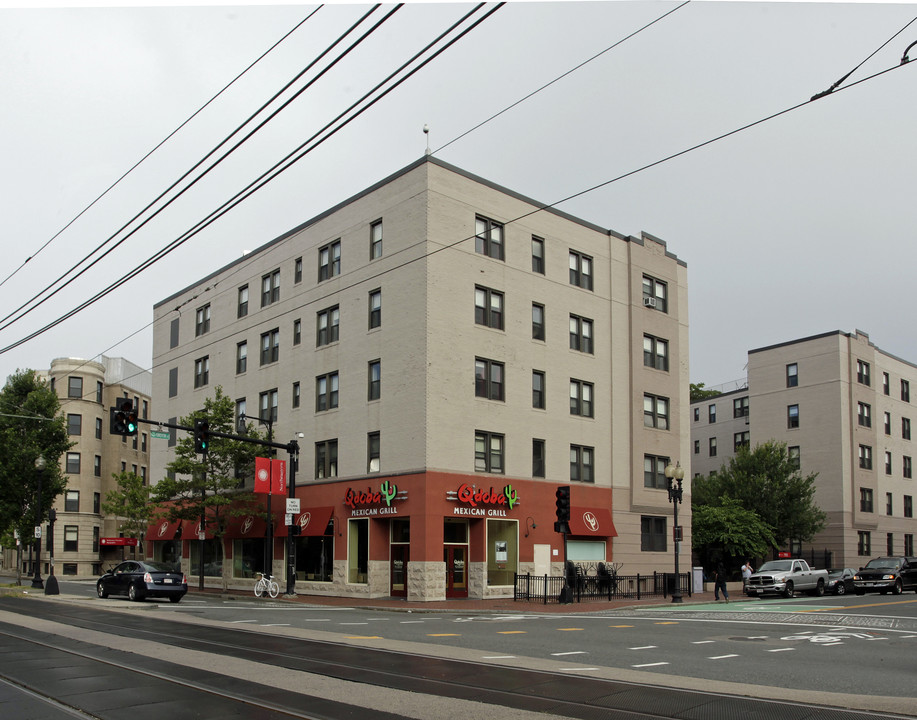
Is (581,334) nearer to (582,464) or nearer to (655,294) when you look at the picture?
(582,464)

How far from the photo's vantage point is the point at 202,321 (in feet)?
165

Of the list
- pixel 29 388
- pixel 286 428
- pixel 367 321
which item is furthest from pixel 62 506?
pixel 367 321

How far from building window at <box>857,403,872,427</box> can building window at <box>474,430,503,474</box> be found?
34379 millimetres

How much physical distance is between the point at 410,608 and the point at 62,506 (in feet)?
166

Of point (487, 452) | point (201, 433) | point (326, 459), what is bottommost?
point (326, 459)

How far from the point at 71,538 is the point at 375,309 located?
46.2 m

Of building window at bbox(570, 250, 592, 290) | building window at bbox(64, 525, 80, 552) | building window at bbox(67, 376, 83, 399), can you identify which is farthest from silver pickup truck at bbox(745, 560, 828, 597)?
building window at bbox(67, 376, 83, 399)

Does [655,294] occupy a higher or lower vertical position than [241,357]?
higher

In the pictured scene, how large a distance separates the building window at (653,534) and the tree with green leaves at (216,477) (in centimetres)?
1800

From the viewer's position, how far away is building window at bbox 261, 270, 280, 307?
44094mm

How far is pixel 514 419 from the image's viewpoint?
1451 inches

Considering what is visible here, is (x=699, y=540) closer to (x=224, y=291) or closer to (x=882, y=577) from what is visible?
(x=882, y=577)

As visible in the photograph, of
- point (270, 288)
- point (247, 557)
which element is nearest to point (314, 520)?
point (247, 557)

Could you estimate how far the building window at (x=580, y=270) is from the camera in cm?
4084
